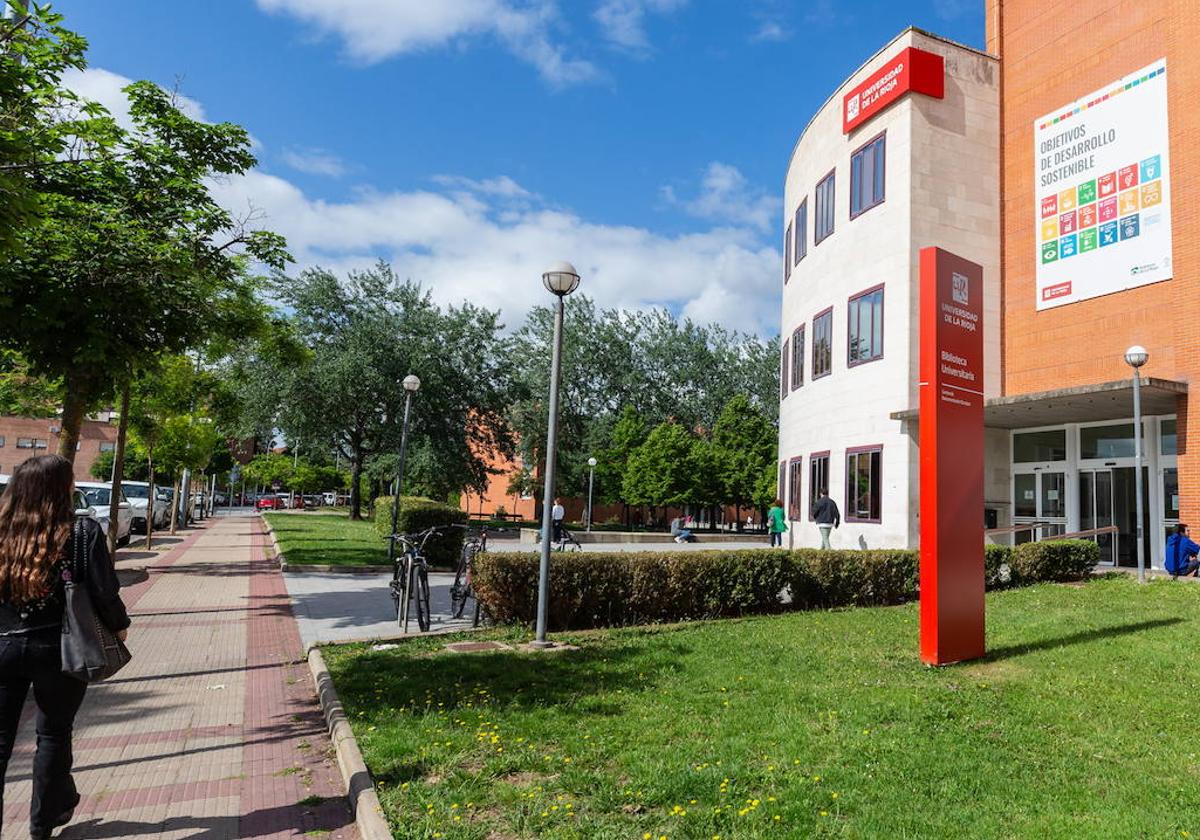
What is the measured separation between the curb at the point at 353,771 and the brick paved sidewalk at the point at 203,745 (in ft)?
0.31

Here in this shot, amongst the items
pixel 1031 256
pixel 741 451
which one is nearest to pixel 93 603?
pixel 1031 256

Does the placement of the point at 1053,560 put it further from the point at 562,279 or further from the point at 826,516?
the point at 562,279

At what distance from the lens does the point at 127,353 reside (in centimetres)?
1039

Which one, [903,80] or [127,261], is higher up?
[903,80]

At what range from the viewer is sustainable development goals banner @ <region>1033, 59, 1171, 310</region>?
55.5ft

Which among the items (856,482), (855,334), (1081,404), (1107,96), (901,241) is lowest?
(856,482)

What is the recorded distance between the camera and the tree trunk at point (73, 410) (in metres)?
10.9

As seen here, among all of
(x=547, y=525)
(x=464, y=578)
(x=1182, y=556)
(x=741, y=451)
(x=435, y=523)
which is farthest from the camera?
(x=741, y=451)

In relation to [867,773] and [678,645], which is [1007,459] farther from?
[867,773]

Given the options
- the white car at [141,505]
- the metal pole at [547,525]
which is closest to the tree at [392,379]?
the white car at [141,505]

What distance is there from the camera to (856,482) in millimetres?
20438

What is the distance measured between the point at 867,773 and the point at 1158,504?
52.5 ft

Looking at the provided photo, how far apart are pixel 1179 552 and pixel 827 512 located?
298 inches

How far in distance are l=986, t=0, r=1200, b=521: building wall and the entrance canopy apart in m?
0.67
